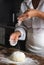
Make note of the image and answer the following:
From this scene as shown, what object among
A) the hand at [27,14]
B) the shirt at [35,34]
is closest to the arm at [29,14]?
A: the hand at [27,14]

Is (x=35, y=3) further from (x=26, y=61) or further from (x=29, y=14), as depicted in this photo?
(x=26, y=61)

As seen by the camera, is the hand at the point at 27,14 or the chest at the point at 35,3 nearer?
the hand at the point at 27,14

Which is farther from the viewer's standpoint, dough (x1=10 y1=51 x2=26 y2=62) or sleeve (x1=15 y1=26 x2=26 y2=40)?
sleeve (x1=15 y1=26 x2=26 y2=40)

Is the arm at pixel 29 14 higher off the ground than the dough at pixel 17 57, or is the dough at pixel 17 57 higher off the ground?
the arm at pixel 29 14

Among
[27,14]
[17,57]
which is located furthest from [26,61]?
[27,14]

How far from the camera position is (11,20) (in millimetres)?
1739

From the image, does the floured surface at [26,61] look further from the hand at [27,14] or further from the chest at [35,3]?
the chest at [35,3]

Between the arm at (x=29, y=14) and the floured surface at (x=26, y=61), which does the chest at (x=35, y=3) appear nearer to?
the arm at (x=29, y=14)

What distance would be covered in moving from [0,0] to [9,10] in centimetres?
12

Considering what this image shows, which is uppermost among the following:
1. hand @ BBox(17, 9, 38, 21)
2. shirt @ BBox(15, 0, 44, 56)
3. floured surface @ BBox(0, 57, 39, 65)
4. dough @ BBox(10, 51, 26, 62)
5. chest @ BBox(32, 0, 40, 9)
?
chest @ BBox(32, 0, 40, 9)

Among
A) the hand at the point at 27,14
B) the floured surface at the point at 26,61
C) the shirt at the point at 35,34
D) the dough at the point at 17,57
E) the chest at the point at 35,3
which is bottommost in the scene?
the floured surface at the point at 26,61

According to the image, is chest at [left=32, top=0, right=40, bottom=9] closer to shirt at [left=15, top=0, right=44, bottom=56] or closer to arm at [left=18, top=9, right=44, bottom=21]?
shirt at [left=15, top=0, right=44, bottom=56]

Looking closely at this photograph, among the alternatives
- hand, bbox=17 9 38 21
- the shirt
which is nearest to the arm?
hand, bbox=17 9 38 21

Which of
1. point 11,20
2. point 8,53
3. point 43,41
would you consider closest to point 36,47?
point 43,41
